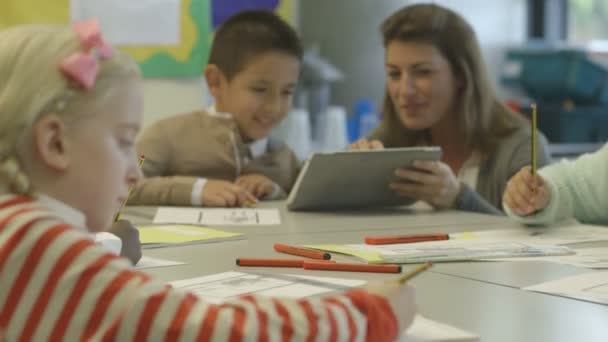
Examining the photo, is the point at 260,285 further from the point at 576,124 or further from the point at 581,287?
the point at 576,124

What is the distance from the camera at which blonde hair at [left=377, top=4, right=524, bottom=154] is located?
213 centimetres

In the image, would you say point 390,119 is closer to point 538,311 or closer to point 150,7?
point 150,7

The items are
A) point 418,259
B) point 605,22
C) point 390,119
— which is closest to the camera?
point 418,259

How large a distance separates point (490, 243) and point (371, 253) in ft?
0.70

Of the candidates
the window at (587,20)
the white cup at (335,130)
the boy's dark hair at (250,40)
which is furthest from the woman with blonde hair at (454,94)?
the window at (587,20)

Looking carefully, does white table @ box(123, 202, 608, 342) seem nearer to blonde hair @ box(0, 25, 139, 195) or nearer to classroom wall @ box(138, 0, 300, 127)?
blonde hair @ box(0, 25, 139, 195)

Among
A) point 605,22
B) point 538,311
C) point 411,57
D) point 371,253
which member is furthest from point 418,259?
point 605,22

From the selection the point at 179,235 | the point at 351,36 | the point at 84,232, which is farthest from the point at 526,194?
the point at 351,36

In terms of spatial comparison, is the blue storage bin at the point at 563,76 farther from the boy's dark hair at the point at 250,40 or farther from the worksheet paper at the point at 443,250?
the worksheet paper at the point at 443,250

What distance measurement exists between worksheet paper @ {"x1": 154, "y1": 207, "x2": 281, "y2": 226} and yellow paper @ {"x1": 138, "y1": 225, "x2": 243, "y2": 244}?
92 mm

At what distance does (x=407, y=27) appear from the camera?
2131 millimetres

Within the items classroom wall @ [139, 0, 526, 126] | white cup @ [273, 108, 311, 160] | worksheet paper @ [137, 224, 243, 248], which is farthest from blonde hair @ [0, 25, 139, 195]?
classroom wall @ [139, 0, 526, 126]

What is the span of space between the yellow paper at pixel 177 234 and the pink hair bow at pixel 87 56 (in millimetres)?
641

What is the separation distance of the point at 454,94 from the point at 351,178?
A: 592 mm
